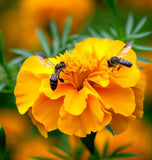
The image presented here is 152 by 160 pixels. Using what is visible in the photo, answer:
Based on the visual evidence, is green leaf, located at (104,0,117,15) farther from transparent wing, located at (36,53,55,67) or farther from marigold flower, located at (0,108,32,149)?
marigold flower, located at (0,108,32,149)

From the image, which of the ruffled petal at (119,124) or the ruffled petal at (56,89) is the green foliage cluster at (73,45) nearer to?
the ruffled petal at (119,124)

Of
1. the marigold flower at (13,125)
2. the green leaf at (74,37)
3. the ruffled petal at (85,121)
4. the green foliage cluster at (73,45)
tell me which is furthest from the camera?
the marigold flower at (13,125)

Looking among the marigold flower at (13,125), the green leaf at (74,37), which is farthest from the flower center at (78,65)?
the marigold flower at (13,125)

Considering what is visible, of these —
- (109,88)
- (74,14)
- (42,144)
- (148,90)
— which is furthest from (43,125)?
(74,14)

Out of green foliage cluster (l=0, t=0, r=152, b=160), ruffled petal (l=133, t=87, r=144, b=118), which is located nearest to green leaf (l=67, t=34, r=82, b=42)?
green foliage cluster (l=0, t=0, r=152, b=160)

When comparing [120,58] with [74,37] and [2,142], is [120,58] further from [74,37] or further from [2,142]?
[2,142]

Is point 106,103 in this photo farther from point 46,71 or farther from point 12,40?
point 12,40
